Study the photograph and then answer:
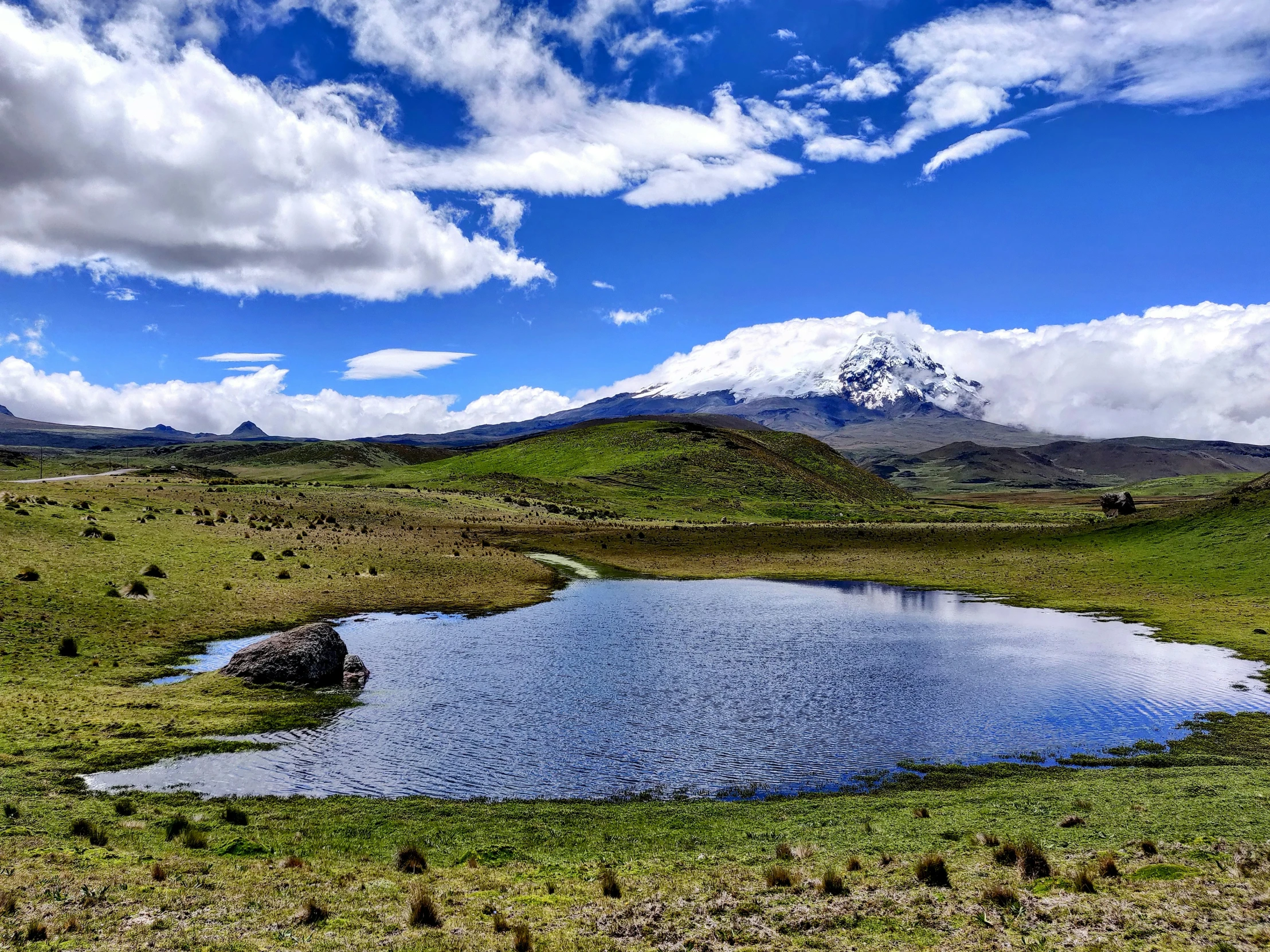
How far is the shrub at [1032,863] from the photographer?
16.2 m

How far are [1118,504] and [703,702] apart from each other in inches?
5345

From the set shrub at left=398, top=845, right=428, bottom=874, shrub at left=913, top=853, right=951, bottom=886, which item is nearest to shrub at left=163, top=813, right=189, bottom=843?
shrub at left=398, top=845, right=428, bottom=874

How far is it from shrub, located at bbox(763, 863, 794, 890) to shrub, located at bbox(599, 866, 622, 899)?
327 centimetres

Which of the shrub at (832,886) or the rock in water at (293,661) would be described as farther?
the rock in water at (293,661)

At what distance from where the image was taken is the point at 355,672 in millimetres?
36812

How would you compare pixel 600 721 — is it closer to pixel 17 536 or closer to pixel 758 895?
pixel 758 895

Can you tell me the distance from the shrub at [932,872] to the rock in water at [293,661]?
94.3 ft

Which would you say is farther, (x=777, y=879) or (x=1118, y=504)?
(x=1118, y=504)

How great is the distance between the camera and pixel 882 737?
3145 centimetres

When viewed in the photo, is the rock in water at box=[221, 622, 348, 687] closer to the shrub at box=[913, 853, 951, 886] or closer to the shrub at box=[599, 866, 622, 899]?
the shrub at box=[599, 866, 622, 899]

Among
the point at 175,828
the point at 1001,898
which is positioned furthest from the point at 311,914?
the point at 1001,898

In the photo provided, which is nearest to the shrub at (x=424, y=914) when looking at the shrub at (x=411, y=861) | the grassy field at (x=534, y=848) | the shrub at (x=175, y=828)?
the grassy field at (x=534, y=848)

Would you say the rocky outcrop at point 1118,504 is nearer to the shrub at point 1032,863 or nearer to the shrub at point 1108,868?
the shrub at point 1108,868

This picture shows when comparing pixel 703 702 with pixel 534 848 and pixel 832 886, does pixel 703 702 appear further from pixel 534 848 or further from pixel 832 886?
pixel 832 886
